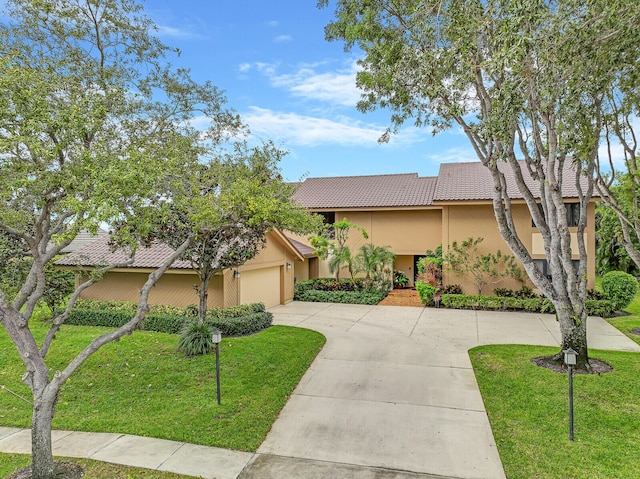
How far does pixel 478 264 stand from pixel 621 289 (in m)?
5.24

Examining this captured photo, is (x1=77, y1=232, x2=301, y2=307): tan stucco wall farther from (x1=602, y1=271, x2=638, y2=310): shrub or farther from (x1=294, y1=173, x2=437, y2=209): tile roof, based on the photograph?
(x1=602, y1=271, x2=638, y2=310): shrub

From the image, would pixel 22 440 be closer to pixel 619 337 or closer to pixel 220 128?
pixel 220 128

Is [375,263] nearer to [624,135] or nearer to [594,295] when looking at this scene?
[594,295]

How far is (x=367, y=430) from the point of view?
20.7 ft

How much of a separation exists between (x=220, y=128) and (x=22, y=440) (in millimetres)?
8125

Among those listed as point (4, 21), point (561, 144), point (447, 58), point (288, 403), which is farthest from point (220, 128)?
point (561, 144)

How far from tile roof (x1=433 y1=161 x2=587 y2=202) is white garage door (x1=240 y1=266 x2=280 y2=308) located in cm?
835

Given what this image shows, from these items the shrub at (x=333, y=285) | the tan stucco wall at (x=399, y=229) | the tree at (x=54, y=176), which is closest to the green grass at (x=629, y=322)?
the tan stucco wall at (x=399, y=229)

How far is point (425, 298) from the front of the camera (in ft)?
57.4

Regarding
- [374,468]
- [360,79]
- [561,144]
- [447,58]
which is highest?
[360,79]

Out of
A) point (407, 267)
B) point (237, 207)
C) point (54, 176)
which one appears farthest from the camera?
point (407, 267)

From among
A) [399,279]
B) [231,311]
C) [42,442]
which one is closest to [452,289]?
[399,279]

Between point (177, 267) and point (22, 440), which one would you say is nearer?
point (22, 440)

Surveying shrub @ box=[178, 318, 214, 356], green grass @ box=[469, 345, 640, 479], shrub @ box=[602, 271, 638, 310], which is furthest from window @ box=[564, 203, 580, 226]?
shrub @ box=[178, 318, 214, 356]
